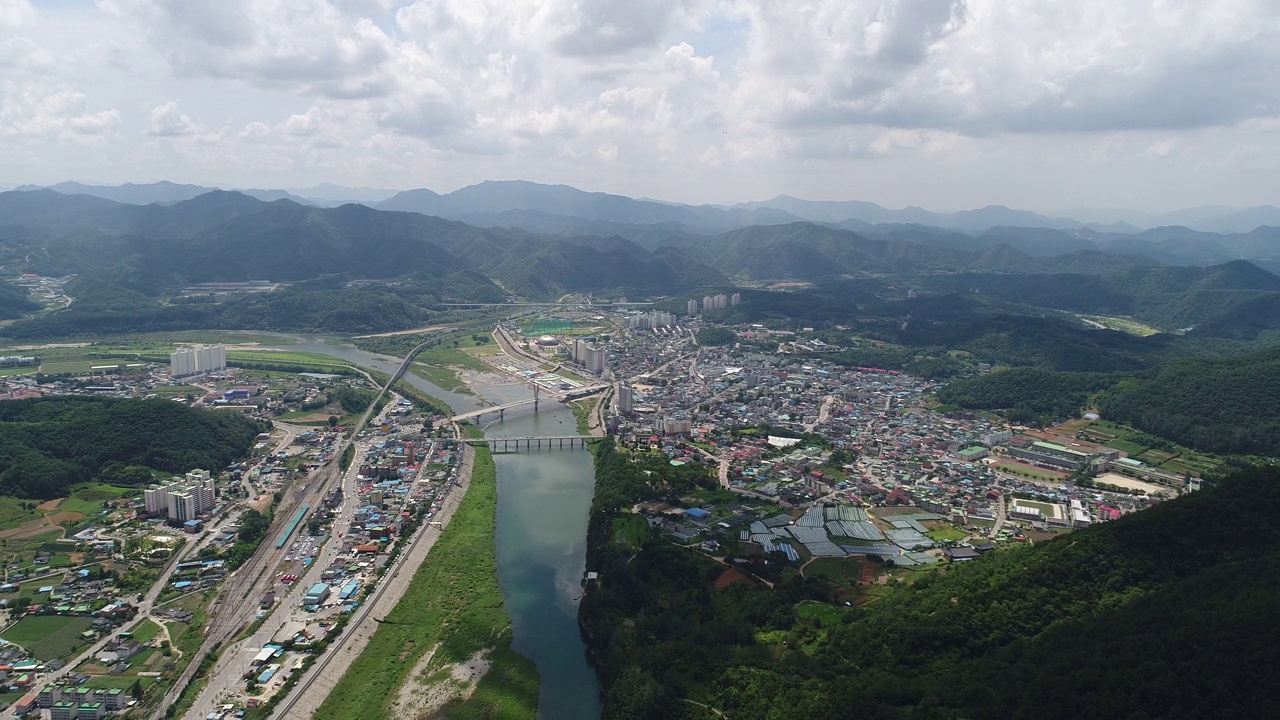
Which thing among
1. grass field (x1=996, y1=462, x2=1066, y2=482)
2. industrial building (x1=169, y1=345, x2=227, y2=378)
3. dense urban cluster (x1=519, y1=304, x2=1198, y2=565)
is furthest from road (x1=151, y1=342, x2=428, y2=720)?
grass field (x1=996, y1=462, x2=1066, y2=482)

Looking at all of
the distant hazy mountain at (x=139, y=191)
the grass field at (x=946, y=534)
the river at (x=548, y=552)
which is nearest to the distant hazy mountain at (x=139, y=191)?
the distant hazy mountain at (x=139, y=191)

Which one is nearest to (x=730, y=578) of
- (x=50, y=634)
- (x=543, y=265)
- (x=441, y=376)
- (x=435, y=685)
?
(x=435, y=685)

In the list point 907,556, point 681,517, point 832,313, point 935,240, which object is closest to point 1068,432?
point 907,556

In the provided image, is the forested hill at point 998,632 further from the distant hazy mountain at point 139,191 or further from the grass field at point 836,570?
the distant hazy mountain at point 139,191

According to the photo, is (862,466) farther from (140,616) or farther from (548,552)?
(140,616)

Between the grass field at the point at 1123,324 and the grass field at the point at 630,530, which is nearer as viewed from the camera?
the grass field at the point at 630,530

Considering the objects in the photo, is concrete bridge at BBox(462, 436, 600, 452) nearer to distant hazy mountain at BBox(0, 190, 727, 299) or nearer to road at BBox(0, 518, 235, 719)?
road at BBox(0, 518, 235, 719)
